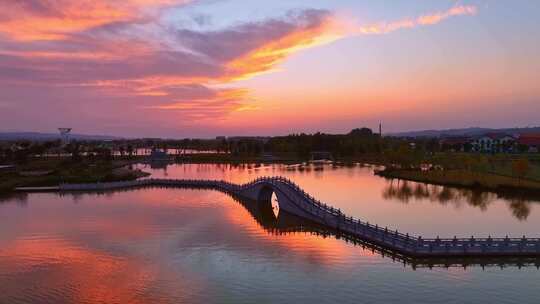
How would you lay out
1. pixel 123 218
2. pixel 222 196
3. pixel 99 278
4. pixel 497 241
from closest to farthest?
pixel 99 278, pixel 497 241, pixel 123 218, pixel 222 196

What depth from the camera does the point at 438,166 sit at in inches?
3593

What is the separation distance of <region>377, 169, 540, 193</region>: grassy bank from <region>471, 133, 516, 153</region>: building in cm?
5545

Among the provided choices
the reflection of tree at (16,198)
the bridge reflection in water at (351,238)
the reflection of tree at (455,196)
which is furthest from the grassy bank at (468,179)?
the reflection of tree at (16,198)

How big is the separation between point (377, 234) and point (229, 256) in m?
10.7

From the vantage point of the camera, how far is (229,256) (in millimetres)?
30500

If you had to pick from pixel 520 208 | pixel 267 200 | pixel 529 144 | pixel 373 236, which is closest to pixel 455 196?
pixel 520 208

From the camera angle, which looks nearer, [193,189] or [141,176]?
[193,189]

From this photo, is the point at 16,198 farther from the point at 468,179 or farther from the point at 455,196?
the point at 468,179

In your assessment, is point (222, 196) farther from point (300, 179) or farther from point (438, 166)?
point (438, 166)

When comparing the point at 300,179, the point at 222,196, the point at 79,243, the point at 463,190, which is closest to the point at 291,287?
the point at 79,243

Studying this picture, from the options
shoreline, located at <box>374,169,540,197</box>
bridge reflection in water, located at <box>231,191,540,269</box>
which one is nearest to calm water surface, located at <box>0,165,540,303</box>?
bridge reflection in water, located at <box>231,191,540,269</box>

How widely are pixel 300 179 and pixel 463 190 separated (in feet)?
90.3

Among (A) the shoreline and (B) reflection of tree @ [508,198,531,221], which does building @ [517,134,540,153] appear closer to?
(A) the shoreline

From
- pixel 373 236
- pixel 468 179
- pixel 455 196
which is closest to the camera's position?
pixel 373 236
